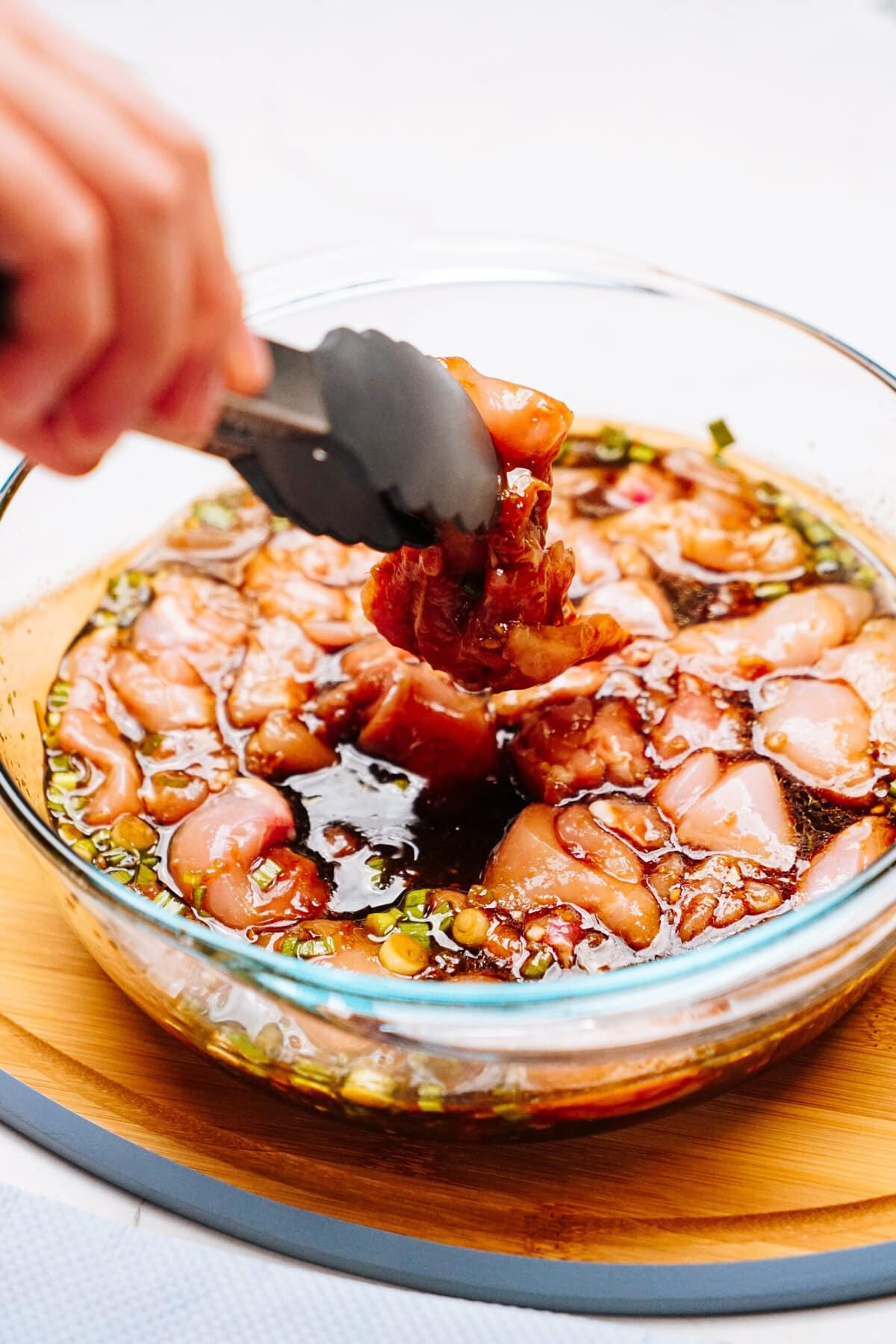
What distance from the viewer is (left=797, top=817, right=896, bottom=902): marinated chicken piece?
194 centimetres

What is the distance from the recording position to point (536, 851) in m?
1.97

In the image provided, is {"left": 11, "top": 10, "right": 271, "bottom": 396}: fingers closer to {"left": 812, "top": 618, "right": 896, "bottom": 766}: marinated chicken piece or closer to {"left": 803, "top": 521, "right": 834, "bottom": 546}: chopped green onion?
{"left": 812, "top": 618, "right": 896, "bottom": 766}: marinated chicken piece

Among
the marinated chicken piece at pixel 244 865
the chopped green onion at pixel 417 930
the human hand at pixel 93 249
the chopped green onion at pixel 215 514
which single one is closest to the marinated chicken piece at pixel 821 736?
the chopped green onion at pixel 417 930

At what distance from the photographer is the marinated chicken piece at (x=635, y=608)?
238cm

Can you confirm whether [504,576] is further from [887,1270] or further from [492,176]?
[492,176]

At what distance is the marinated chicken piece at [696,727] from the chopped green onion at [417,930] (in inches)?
19.9

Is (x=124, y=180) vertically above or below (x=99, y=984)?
above

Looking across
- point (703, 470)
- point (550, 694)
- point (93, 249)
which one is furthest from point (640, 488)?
point (93, 249)

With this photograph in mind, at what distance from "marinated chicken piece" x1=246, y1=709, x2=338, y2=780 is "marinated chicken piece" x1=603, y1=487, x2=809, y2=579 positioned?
794 millimetres

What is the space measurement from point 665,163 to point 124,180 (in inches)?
133

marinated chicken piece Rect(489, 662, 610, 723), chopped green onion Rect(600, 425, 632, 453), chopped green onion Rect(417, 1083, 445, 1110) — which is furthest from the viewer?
chopped green onion Rect(600, 425, 632, 453)

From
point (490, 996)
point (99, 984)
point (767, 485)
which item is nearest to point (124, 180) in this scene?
point (490, 996)

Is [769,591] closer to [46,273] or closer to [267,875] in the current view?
[267,875]

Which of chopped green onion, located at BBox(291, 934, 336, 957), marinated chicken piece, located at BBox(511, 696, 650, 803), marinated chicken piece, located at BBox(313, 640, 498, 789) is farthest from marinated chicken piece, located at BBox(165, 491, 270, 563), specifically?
chopped green onion, located at BBox(291, 934, 336, 957)
